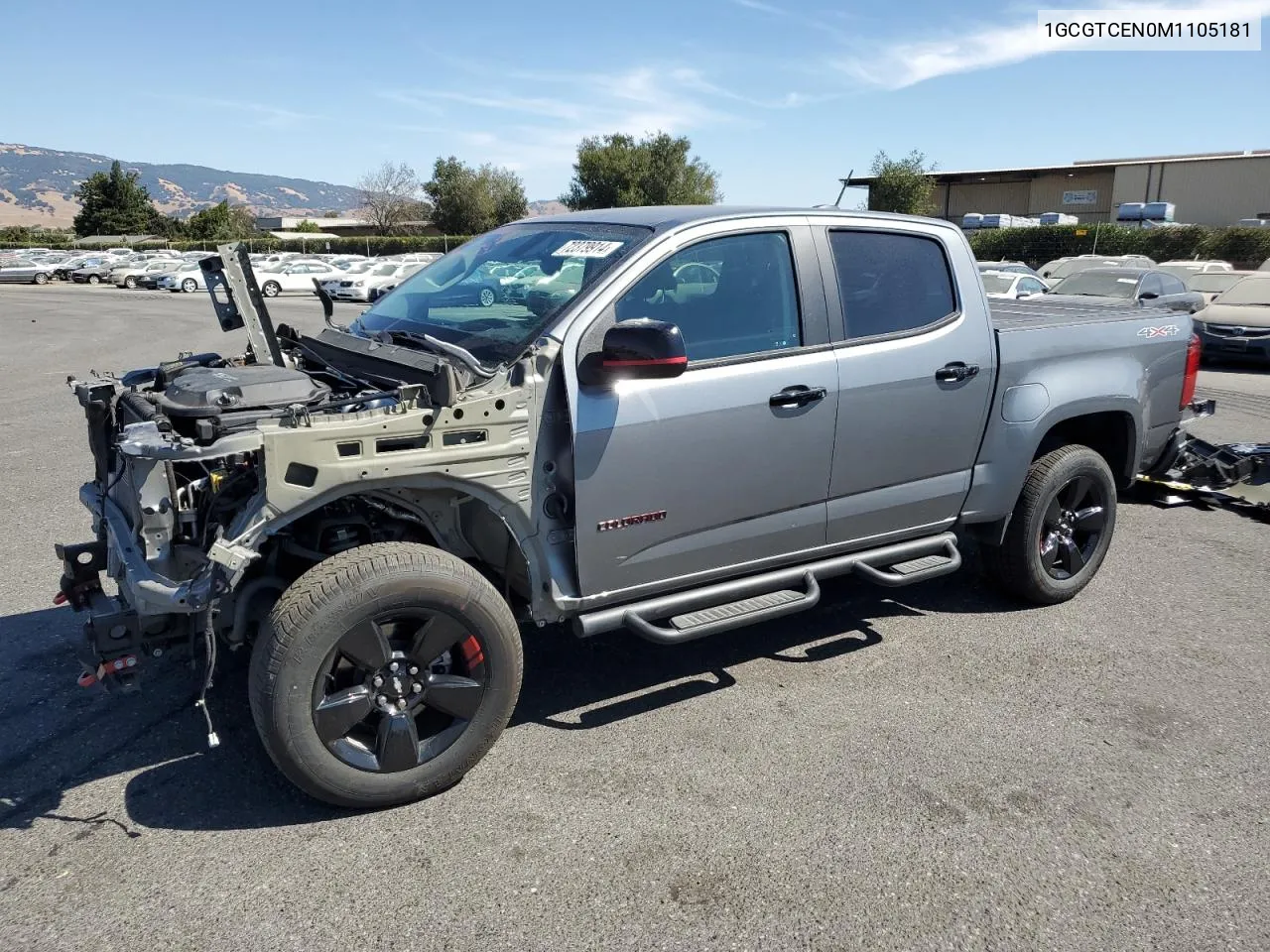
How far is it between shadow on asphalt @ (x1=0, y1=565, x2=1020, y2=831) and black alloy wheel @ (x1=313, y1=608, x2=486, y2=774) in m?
0.30

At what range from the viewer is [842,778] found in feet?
11.8

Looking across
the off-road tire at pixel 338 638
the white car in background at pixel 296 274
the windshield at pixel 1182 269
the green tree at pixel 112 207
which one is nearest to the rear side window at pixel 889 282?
the off-road tire at pixel 338 638

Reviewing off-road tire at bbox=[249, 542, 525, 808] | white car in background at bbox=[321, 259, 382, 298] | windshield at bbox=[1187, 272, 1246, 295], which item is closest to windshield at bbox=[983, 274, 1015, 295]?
windshield at bbox=[1187, 272, 1246, 295]

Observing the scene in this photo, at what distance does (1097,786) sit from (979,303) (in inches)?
87.7

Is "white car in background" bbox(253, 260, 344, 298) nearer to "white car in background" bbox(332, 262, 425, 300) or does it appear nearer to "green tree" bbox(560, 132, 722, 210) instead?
"white car in background" bbox(332, 262, 425, 300)

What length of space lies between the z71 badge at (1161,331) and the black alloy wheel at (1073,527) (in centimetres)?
85

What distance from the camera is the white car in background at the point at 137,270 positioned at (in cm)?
4428

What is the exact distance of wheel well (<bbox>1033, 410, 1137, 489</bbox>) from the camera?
527cm

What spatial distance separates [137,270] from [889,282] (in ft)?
159

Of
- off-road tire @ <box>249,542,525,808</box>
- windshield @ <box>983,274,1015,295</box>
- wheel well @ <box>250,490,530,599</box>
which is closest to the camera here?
off-road tire @ <box>249,542,525,808</box>

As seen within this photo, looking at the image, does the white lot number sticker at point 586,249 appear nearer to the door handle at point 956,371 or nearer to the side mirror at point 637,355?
the side mirror at point 637,355

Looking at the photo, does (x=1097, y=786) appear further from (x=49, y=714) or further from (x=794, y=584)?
(x=49, y=714)

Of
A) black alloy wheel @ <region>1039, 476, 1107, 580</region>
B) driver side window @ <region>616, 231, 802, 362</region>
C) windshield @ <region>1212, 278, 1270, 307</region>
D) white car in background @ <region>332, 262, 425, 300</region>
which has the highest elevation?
driver side window @ <region>616, 231, 802, 362</region>

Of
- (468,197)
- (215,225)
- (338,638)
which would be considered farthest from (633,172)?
(338,638)
